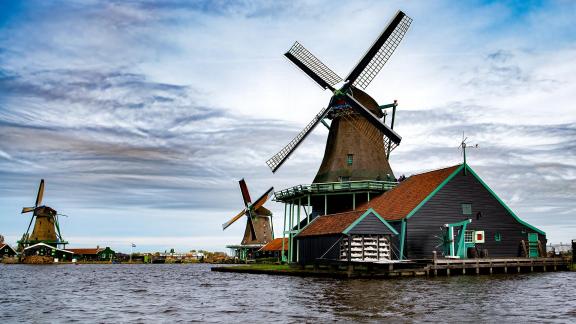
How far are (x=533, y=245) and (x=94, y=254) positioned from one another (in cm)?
9204

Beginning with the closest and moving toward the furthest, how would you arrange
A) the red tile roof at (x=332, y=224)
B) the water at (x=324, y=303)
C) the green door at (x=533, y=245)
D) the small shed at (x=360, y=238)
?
the water at (x=324, y=303) → the small shed at (x=360, y=238) → the red tile roof at (x=332, y=224) → the green door at (x=533, y=245)

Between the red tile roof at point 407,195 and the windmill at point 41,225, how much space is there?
235 feet

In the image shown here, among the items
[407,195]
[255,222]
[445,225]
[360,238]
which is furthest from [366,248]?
[255,222]

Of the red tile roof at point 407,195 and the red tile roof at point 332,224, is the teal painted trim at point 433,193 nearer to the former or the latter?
the red tile roof at point 407,195

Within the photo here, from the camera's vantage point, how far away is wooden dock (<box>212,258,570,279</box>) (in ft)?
105

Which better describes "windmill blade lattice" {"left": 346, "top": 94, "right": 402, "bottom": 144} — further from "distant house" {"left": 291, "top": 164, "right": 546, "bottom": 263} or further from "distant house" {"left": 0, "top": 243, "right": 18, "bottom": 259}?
"distant house" {"left": 0, "top": 243, "right": 18, "bottom": 259}

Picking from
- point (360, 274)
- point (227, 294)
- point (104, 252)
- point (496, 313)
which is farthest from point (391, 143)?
point (104, 252)

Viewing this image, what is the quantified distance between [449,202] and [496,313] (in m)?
20.5

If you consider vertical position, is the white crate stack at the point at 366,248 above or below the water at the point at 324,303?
above

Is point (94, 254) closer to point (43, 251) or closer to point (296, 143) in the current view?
point (43, 251)

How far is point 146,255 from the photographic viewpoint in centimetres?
12238

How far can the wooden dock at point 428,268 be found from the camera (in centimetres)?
3209

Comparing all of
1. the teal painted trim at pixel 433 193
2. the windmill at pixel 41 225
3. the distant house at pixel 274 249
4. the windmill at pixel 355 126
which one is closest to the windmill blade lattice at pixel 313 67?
the windmill at pixel 355 126

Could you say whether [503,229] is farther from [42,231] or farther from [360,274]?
[42,231]
